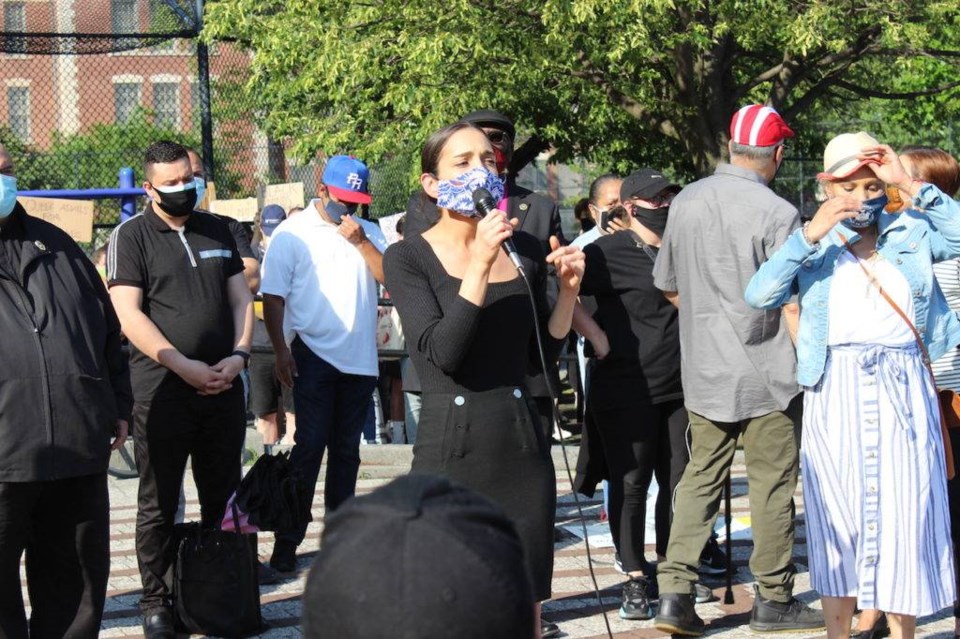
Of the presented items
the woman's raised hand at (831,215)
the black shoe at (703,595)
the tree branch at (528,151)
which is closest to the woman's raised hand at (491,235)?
the woman's raised hand at (831,215)

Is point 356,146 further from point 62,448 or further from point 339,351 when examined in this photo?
point 62,448

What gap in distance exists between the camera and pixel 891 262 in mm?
5059

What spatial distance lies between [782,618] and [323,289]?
276 centimetres

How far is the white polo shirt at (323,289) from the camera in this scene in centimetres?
693

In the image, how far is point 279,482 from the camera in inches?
246

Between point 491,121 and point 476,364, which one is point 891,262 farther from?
point 491,121

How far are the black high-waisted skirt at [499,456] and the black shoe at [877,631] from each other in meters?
1.97

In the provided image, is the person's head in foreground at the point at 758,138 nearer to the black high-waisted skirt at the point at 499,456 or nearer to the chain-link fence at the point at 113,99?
the black high-waisted skirt at the point at 499,456

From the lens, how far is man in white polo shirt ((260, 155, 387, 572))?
691 cm

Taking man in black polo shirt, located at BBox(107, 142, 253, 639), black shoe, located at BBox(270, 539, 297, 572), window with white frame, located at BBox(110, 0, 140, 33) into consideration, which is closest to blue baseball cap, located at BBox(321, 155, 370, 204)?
man in black polo shirt, located at BBox(107, 142, 253, 639)

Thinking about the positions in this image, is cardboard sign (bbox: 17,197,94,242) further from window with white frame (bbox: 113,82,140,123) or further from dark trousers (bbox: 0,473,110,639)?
window with white frame (bbox: 113,82,140,123)

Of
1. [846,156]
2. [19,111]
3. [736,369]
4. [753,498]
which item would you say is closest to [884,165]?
[846,156]

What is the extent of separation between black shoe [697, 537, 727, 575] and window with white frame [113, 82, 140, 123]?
33.9 ft

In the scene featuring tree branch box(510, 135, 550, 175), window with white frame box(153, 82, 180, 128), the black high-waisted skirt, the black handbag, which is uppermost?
window with white frame box(153, 82, 180, 128)
